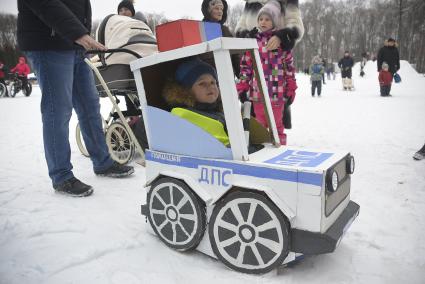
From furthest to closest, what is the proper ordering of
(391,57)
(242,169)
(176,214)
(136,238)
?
(391,57) < (136,238) < (176,214) < (242,169)

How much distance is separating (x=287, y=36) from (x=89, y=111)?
203cm

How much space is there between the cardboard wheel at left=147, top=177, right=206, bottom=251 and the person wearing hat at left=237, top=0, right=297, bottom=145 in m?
1.42

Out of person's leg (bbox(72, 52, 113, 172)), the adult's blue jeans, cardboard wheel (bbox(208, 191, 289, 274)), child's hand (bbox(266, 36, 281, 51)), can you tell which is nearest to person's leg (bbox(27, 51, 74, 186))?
the adult's blue jeans

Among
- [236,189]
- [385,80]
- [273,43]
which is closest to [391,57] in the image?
[385,80]

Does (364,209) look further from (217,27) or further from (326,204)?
(217,27)

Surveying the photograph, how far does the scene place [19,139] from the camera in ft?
18.4

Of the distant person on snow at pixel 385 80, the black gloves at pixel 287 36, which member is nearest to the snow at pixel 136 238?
the black gloves at pixel 287 36

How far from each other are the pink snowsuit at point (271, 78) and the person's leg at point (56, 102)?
1.54 metres

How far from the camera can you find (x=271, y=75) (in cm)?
322

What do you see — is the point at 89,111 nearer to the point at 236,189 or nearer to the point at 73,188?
the point at 73,188

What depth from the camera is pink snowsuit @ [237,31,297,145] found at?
3.17 metres

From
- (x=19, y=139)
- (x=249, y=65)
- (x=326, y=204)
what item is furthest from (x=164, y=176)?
(x=19, y=139)

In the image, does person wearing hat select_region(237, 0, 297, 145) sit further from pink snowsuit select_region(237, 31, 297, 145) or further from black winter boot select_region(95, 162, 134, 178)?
black winter boot select_region(95, 162, 134, 178)


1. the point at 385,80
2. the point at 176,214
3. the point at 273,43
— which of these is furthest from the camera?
the point at 385,80
